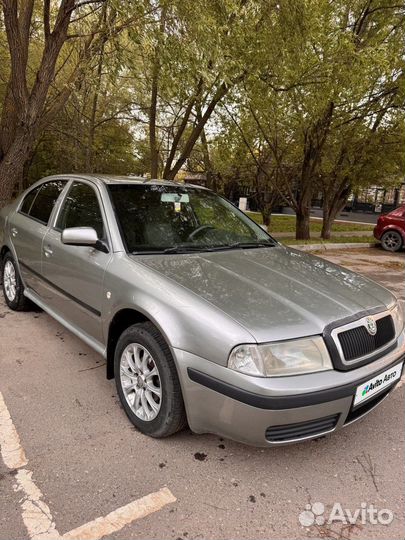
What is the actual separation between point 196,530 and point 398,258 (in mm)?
10779

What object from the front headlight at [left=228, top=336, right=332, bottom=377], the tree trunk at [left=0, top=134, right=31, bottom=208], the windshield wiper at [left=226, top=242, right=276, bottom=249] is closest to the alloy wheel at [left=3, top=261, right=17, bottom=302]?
the windshield wiper at [left=226, top=242, right=276, bottom=249]

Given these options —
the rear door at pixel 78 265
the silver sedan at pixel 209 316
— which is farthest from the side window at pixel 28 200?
the rear door at pixel 78 265

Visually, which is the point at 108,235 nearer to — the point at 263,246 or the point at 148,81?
the point at 263,246

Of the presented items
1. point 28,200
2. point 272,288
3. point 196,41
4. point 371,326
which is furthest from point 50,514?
point 196,41

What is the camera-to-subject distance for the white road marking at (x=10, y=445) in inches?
93.3

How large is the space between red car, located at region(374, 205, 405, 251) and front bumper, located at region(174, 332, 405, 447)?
1144cm

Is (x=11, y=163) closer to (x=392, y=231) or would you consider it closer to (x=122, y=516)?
(x=122, y=516)

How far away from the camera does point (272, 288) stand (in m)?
2.65

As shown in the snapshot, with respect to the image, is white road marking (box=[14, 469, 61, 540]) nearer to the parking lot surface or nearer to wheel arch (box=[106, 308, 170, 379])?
the parking lot surface

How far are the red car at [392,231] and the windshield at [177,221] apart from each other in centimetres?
1008

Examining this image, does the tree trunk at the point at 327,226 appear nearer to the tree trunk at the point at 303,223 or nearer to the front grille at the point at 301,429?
the tree trunk at the point at 303,223

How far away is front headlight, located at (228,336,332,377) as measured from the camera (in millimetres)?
2139

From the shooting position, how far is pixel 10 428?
2.67 metres

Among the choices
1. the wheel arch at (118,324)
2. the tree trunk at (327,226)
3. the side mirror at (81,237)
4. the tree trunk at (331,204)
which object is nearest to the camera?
the wheel arch at (118,324)
